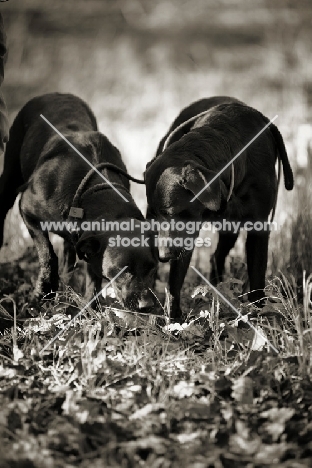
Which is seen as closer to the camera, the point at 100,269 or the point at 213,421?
the point at 213,421

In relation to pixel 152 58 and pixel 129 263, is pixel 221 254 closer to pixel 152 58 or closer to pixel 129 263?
pixel 129 263

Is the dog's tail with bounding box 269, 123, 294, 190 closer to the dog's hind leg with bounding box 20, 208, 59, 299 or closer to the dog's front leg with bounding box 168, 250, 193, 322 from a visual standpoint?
the dog's front leg with bounding box 168, 250, 193, 322

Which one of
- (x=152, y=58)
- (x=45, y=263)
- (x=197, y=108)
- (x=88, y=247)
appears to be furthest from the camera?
(x=152, y=58)

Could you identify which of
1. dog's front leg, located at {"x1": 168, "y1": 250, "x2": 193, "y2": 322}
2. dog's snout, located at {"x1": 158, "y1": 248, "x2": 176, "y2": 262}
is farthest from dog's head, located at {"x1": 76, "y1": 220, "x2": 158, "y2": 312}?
dog's front leg, located at {"x1": 168, "y1": 250, "x2": 193, "y2": 322}

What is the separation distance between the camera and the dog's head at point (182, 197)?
3660mm

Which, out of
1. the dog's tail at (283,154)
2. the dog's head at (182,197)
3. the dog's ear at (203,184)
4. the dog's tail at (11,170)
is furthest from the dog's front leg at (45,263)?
the dog's tail at (283,154)

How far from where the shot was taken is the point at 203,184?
3664 mm

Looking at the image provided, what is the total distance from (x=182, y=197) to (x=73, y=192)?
2.60 feet

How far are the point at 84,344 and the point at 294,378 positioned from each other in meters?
1.03

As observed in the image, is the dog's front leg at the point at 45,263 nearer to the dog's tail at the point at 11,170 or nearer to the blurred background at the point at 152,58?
the dog's tail at the point at 11,170

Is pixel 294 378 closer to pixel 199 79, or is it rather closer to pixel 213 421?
pixel 213 421

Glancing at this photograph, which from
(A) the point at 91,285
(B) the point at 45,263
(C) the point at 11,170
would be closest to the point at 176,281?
(A) the point at 91,285

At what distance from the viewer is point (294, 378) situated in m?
3.06

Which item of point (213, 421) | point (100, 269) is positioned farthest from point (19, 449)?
point (100, 269)
